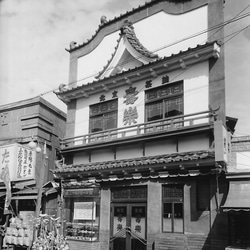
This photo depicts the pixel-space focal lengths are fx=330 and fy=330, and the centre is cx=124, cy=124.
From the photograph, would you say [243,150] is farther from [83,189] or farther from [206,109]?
[83,189]

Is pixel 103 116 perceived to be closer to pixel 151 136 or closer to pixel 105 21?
pixel 151 136

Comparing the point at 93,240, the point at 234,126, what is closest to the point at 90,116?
the point at 93,240

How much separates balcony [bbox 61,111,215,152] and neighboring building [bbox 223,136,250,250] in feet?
5.81

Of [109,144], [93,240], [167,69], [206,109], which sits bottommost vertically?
[93,240]

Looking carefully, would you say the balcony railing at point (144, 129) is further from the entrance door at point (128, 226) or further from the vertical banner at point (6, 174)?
the vertical banner at point (6, 174)

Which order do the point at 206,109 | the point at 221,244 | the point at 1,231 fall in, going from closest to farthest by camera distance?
1. the point at 221,244
2. the point at 206,109
3. the point at 1,231

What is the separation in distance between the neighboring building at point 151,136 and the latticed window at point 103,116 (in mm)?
60

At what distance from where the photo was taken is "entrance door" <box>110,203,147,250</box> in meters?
15.4

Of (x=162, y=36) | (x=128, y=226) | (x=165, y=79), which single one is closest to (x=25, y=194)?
(x=128, y=226)

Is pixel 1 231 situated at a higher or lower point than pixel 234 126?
lower

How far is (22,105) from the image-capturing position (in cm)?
2317

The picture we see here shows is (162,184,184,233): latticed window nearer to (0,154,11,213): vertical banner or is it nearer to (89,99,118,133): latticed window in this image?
(89,99,118,133): latticed window

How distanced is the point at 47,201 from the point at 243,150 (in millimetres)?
11228

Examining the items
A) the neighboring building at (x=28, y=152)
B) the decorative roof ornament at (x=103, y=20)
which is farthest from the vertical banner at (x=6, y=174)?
the decorative roof ornament at (x=103, y=20)
